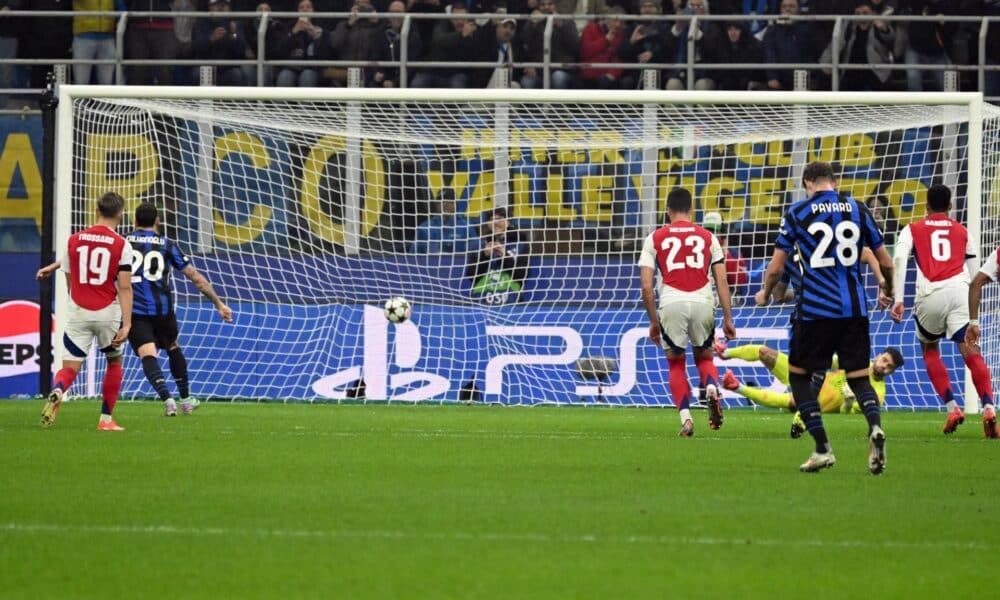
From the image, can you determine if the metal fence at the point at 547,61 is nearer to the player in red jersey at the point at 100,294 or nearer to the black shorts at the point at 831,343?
the player in red jersey at the point at 100,294

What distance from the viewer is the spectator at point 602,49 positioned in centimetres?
2033

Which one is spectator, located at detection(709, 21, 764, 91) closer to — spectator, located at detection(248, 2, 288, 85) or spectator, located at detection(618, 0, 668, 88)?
spectator, located at detection(618, 0, 668, 88)

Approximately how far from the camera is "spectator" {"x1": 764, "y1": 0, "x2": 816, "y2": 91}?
66.1 feet

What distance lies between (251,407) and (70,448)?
6.06 m

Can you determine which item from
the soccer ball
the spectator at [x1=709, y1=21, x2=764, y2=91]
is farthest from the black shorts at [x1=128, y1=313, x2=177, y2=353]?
the spectator at [x1=709, y1=21, x2=764, y2=91]

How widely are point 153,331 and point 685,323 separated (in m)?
5.42

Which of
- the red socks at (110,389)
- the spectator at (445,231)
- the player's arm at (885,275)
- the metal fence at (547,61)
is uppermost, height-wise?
the metal fence at (547,61)

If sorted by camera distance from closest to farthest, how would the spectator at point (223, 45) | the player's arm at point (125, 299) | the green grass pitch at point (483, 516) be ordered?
the green grass pitch at point (483, 516)
the player's arm at point (125, 299)
the spectator at point (223, 45)

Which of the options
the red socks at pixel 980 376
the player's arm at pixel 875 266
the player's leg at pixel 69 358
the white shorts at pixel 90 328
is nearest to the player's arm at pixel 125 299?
the white shorts at pixel 90 328

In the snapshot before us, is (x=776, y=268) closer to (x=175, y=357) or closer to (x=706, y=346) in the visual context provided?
(x=706, y=346)

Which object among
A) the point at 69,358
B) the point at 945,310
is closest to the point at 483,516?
the point at 69,358

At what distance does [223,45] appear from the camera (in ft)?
67.2

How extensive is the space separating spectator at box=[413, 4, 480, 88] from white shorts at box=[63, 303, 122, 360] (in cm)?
807

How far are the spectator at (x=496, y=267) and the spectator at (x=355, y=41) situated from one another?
2.98m
